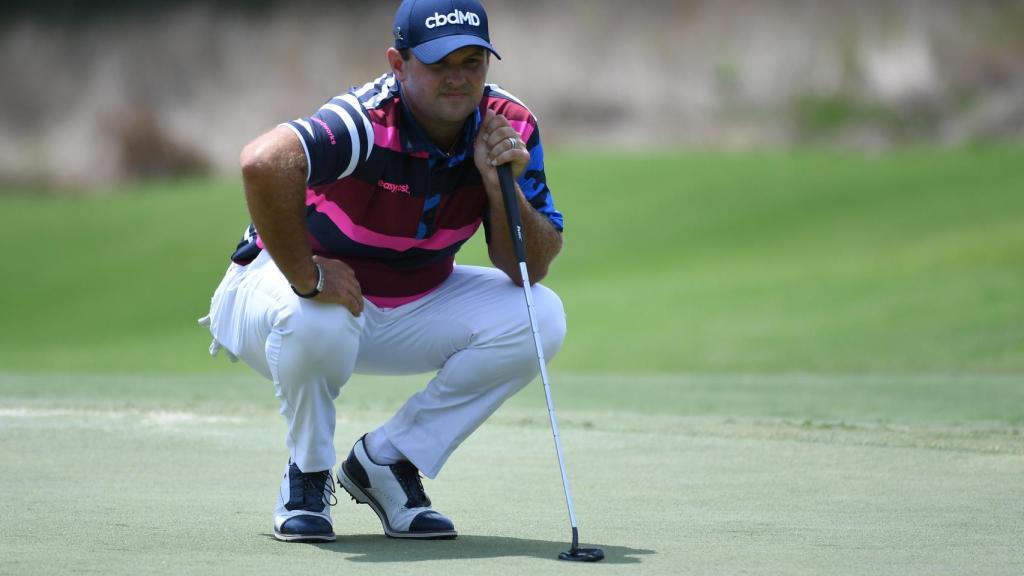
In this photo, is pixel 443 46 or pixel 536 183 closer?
pixel 443 46

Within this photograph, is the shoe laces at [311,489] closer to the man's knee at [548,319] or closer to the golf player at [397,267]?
the golf player at [397,267]

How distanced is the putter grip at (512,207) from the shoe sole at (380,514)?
798 millimetres

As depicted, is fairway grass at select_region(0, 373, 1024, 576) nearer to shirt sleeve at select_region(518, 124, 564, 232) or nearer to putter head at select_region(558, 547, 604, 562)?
putter head at select_region(558, 547, 604, 562)

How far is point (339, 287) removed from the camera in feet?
12.7

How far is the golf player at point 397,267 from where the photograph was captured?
3.81 metres

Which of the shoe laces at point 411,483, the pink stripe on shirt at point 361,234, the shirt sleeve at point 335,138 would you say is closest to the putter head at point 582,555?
the shoe laces at point 411,483

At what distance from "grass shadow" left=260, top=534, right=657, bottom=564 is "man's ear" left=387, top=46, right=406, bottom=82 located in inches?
50.4

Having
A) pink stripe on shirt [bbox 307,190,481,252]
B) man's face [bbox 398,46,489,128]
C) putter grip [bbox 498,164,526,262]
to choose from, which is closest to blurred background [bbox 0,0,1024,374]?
putter grip [bbox 498,164,526,262]

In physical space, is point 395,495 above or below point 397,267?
below

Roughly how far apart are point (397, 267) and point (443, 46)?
71cm

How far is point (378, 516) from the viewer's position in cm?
430

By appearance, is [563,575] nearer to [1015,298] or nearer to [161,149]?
[1015,298]

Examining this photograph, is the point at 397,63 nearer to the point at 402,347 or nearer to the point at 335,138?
the point at 335,138

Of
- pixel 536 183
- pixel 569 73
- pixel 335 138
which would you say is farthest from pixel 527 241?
pixel 569 73
